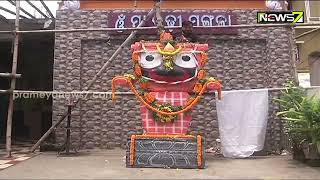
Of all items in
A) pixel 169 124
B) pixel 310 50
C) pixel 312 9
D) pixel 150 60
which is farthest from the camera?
pixel 312 9

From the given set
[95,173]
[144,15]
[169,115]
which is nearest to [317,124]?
[169,115]

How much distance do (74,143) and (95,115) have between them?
92cm

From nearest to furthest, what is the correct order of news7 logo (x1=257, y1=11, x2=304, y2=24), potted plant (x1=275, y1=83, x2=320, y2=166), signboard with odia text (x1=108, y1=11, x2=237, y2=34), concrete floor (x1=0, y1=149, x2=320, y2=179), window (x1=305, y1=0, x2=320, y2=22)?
concrete floor (x1=0, y1=149, x2=320, y2=179) → potted plant (x1=275, y1=83, x2=320, y2=166) → news7 logo (x1=257, y1=11, x2=304, y2=24) → signboard with odia text (x1=108, y1=11, x2=237, y2=34) → window (x1=305, y1=0, x2=320, y2=22)

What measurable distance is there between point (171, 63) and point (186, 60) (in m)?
0.33

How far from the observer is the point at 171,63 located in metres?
8.33

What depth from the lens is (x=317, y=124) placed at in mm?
7418

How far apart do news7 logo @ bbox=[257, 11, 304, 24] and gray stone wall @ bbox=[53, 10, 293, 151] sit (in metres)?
1.84

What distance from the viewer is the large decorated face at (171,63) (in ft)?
27.5

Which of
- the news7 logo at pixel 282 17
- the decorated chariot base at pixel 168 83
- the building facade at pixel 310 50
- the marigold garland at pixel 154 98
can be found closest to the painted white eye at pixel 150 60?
the decorated chariot base at pixel 168 83

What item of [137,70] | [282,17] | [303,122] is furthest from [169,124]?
[282,17]

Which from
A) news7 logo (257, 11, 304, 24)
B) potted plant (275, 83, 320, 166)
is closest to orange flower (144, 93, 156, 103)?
potted plant (275, 83, 320, 166)

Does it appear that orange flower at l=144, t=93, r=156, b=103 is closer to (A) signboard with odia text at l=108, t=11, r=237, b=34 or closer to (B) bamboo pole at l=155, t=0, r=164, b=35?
(B) bamboo pole at l=155, t=0, r=164, b=35

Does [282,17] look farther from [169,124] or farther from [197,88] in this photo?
[169,124]

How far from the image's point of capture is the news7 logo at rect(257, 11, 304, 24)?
923 centimetres
